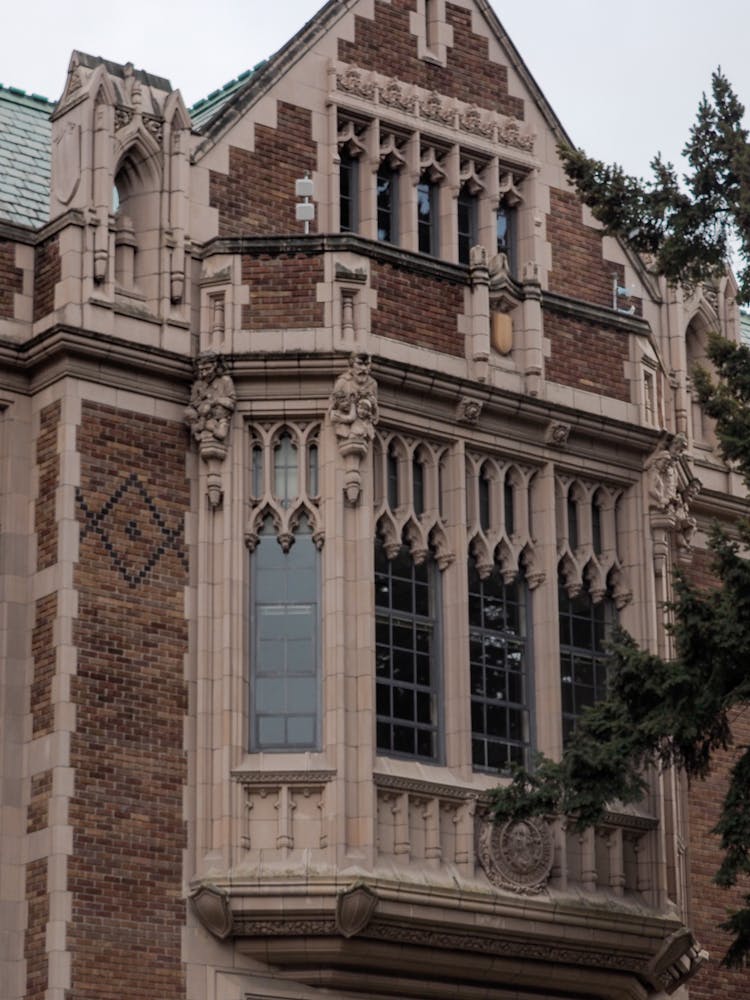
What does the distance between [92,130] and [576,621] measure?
6616 mm

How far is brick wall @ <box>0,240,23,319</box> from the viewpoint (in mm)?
24641

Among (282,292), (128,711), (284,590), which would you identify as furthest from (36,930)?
(282,292)

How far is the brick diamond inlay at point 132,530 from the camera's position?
24.0m

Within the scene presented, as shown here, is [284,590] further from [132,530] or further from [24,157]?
[24,157]

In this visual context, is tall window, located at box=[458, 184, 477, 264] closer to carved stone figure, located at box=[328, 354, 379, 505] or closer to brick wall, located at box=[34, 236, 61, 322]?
carved stone figure, located at box=[328, 354, 379, 505]

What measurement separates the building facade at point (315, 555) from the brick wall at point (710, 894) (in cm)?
7

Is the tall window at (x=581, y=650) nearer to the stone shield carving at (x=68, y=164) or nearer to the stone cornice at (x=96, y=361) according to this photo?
the stone cornice at (x=96, y=361)

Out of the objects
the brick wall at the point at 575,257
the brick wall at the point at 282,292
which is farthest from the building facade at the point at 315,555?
the brick wall at the point at 575,257

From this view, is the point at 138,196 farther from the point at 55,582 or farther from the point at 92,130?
the point at 55,582

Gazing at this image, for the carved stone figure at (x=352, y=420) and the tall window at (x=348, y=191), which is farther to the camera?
the tall window at (x=348, y=191)

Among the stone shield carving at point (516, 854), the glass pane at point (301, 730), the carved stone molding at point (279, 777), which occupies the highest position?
the glass pane at point (301, 730)

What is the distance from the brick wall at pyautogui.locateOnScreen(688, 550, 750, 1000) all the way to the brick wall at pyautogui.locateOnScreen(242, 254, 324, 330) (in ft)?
17.2

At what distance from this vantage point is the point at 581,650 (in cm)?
2616

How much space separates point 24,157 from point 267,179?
9.62 ft
